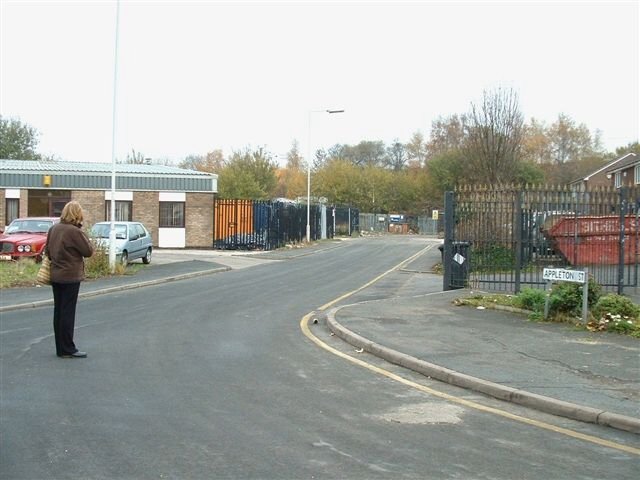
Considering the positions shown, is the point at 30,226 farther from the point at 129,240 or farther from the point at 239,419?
the point at 239,419

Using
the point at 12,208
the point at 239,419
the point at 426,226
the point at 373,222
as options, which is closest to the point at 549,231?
the point at 239,419

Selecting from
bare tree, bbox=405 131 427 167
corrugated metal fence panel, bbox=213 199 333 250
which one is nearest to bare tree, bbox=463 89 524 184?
corrugated metal fence panel, bbox=213 199 333 250

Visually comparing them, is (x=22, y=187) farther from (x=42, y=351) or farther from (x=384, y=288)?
(x=42, y=351)

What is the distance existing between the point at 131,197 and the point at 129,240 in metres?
12.6

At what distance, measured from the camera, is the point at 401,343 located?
989 centimetres

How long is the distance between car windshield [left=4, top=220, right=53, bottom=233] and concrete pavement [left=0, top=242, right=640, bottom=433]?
9.12 m

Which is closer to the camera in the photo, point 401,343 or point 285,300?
point 401,343

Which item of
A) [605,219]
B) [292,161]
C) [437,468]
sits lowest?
[437,468]

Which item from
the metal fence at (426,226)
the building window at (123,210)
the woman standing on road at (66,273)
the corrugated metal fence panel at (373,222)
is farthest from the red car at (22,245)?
the metal fence at (426,226)

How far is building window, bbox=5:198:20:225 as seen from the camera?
35.6 metres

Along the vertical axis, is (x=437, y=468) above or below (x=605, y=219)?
below

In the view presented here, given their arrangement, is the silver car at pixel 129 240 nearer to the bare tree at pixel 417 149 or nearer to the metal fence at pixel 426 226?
the metal fence at pixel 426 226

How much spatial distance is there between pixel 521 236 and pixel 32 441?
11.0 metres

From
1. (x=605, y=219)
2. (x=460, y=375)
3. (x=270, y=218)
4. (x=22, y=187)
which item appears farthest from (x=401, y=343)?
(x=22, y=187)
